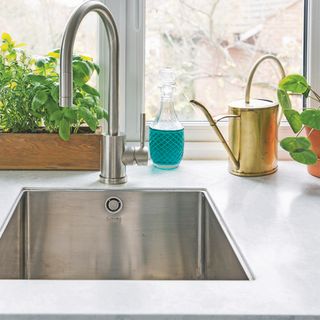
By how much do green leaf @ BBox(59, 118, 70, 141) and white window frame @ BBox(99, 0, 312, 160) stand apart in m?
0.31

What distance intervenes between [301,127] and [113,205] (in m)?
0.51

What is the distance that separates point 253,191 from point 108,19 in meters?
0.54

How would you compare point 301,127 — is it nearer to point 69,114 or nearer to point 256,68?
point 256,68

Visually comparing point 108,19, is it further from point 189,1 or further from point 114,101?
point 189,1

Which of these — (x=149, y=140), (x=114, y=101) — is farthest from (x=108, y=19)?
(x=149, y=140)

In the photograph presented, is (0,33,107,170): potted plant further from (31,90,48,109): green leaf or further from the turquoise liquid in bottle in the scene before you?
the turquoise liquid in bottle

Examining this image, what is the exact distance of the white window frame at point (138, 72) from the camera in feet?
7.07

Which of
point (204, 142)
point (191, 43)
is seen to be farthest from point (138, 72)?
point (204, 142)

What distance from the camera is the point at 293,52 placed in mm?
2213

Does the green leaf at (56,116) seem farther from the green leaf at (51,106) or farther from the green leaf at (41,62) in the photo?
the green leaf at (41,62)

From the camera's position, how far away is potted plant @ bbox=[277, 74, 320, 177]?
183 cm

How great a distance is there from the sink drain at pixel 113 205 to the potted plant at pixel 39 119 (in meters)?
0.18

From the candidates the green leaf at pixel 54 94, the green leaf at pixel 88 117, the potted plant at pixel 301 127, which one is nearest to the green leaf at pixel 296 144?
the potted plant at pixel 301 127

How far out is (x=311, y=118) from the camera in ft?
5.99
